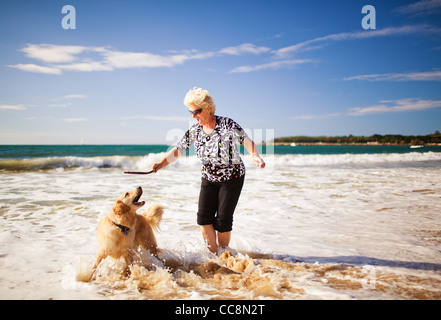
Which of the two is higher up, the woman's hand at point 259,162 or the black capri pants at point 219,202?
the woman's hand at point 259,162

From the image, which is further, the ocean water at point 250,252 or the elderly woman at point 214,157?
the elderly woman at point 214,157

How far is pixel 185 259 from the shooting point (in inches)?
149

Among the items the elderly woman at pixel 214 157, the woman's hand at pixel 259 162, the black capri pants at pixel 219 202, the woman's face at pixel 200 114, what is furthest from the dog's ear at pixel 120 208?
the woman's hand at pixel 259 162

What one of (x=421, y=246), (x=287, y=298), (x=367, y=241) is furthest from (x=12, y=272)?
(x=421, y=246)

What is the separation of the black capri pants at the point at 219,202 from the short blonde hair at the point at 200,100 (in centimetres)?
95

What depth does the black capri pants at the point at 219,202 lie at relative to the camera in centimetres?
358

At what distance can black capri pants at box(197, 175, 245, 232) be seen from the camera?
11.8 feet

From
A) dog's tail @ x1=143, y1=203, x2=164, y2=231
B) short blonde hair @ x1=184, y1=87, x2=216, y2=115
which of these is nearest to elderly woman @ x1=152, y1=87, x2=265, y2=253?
short blonde hair @ x1=184, y1=87, x2=216, y2=115

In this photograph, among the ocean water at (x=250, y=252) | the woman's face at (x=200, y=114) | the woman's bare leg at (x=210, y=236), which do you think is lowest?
the ocean water at (x=250, y=252)

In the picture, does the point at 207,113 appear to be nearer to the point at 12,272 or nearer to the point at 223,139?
the point at 223,139

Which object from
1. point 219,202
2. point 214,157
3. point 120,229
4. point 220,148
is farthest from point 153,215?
point 220,148

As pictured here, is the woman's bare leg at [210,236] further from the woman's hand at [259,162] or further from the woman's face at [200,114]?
the woman's face at [200,114]

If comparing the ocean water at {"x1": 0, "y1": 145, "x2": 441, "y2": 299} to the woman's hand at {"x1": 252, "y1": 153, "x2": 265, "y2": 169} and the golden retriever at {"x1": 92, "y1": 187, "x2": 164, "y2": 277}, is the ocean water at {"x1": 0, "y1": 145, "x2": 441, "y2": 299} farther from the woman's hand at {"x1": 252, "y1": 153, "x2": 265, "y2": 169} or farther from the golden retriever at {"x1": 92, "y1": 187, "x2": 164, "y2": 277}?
the woman's hand at {"x1": 252, "y1": 153, "x2": 265, "y2": 169}
